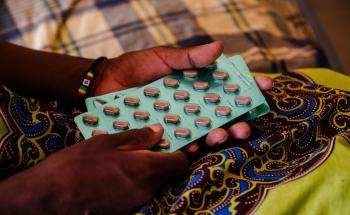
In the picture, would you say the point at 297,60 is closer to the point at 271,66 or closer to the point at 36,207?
the point at 271,66

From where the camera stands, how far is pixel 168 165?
0.49m

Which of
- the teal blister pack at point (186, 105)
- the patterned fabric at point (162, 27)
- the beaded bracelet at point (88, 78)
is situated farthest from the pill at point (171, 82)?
the patterned fabric at point (162, 27)

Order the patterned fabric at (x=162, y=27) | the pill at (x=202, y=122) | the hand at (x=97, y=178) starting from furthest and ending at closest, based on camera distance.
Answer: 1. the patterned fabric at (x=162, y=27)
2. the pill at (x=202, y=122)
3. the hand at (x=97, y=178)

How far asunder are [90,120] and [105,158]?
94 mm

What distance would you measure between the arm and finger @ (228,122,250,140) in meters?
0.22

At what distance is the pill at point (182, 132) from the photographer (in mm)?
521

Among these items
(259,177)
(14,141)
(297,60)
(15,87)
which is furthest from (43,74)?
(297,60)

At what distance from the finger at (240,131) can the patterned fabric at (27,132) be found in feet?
0.62

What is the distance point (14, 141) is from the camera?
49cm

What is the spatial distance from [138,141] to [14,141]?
13 centimetres

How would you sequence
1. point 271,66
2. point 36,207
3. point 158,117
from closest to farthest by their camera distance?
point 36,207 → point 158,117 → point 271,66


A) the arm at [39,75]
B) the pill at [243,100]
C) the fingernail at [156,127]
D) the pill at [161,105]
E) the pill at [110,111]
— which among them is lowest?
the pill at [243,100]

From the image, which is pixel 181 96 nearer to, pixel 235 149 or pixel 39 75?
pixel 235 149

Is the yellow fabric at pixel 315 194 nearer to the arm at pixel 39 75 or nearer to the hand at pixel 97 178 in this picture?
the hand at pixel 97 178
